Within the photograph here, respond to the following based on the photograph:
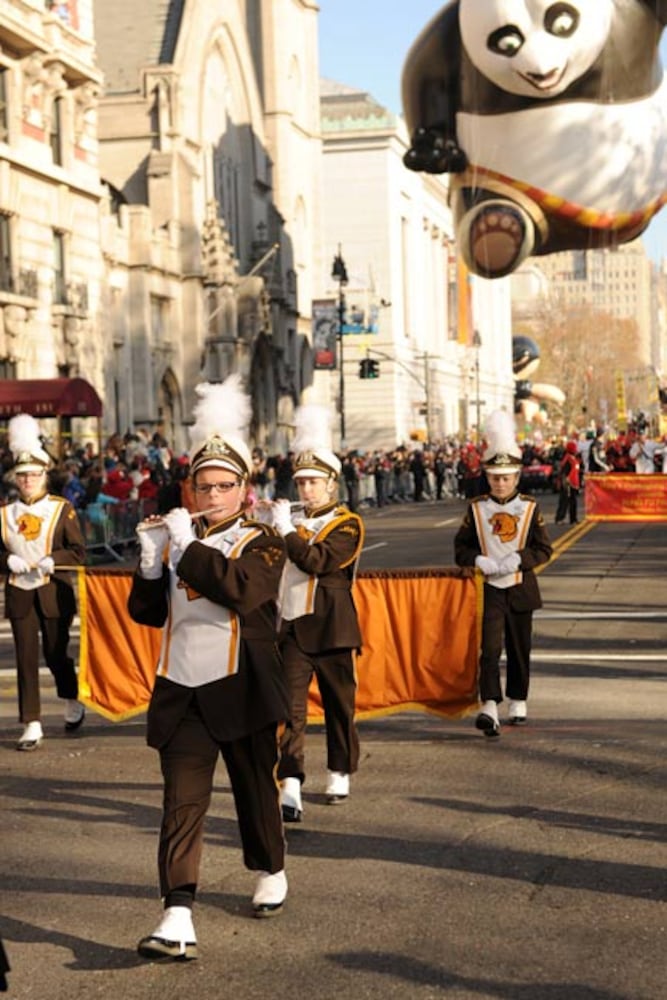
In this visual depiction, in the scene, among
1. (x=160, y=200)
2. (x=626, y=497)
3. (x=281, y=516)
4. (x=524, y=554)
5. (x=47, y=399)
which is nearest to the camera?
(x=281, y=516)

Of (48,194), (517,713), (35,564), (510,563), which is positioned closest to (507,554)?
(510,563)

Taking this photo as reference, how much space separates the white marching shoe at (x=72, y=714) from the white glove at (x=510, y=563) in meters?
3.04

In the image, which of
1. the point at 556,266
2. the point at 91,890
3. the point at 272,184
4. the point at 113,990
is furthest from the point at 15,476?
the point at 556,266

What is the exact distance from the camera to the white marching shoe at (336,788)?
957 centimetres

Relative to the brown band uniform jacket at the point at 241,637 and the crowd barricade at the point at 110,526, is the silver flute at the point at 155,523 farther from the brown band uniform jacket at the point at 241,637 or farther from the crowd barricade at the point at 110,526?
the crowd barricade at the point at 110,526

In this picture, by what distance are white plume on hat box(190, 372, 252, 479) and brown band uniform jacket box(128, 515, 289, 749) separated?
0.82 feet

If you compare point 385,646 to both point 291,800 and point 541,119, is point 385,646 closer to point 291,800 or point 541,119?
point 291,800

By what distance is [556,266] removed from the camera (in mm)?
195125

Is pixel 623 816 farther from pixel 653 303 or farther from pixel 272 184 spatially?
pixel 653 303

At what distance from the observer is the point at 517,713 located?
11.9 metres

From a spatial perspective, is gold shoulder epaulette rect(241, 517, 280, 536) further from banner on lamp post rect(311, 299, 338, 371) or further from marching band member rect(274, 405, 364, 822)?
banner on lamp post rect(311, 299, 338, 371)

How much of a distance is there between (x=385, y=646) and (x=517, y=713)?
3.30ft

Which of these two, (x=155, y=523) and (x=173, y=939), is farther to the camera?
(x=155, y=523)

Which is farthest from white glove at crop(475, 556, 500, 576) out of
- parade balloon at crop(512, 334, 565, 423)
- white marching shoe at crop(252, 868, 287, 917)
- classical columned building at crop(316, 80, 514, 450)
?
parade balloon at crop(512, 334, 565, 423)
